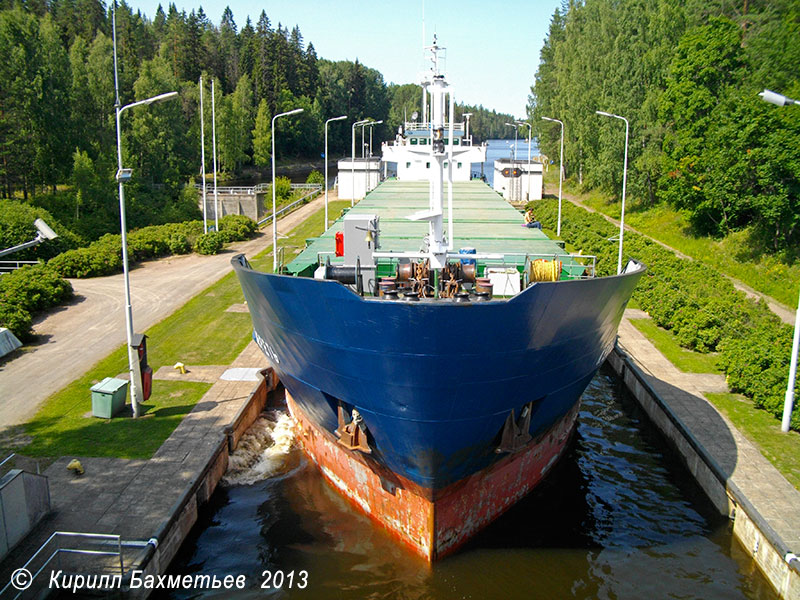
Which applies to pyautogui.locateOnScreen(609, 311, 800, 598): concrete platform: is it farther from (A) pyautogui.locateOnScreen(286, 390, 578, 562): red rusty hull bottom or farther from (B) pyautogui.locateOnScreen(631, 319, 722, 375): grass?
(A) pyautogui.locateOnScreen(286, 390, 578, 562): red rusty hull bottom

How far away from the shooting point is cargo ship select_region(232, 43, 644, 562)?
868cm

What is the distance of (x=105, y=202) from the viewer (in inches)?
1651

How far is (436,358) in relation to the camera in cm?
857

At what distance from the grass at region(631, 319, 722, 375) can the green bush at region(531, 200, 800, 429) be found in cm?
25

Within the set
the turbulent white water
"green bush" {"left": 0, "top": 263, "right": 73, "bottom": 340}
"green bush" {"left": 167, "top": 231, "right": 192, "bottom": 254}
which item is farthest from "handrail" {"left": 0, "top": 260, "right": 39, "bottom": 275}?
the turbulent white water

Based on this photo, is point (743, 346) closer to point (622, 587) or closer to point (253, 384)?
point (622, 587)

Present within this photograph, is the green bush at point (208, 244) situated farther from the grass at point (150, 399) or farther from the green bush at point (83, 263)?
the grass at point (150, 399)

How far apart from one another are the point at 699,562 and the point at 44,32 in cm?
4958

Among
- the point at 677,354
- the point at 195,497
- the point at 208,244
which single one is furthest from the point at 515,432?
the point at 208,244

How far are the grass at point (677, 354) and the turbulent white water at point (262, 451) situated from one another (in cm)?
1031

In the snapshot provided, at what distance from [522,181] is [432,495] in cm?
4502

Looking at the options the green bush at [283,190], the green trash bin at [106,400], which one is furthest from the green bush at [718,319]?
the green bush at [283,190]

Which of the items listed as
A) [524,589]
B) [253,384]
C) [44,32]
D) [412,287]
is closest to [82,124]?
[44,32]

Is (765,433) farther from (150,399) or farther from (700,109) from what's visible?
(700,109)
